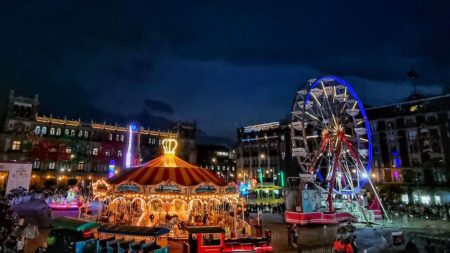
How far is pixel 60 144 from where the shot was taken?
62750 millimetres

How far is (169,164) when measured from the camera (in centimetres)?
2362

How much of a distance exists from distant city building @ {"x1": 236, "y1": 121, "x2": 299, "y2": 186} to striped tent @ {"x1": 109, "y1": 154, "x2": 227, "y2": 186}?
1663 inches

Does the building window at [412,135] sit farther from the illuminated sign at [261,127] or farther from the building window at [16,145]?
the building window at [16,145]

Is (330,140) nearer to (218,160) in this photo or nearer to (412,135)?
(412,135)

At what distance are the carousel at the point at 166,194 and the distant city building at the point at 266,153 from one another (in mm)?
42236

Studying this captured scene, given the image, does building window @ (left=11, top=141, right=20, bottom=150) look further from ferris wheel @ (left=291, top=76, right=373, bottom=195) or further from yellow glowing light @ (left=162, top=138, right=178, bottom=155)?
ferris wheel @ (left=291, top=76, right=373, bottom=195)

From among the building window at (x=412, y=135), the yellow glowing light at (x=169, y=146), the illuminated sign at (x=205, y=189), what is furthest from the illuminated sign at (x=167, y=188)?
the building window at (x=412, y=135)

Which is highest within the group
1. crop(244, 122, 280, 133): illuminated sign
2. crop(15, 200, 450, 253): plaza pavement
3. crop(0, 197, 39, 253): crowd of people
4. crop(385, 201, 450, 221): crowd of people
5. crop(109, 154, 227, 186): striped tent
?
crop(244, 122, 280, 133): illuminated sign

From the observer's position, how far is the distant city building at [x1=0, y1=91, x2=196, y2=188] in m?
59.3

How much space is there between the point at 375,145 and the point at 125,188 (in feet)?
163

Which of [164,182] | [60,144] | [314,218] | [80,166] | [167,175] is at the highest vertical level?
[60,144]

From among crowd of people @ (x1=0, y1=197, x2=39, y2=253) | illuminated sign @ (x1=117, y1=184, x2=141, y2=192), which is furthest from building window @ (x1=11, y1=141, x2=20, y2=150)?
illuminated sign @ (x1=117, y1=184, x2=141, y2=192)

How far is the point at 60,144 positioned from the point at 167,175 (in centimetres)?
5321

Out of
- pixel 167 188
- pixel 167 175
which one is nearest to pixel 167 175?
pixel 167 175
